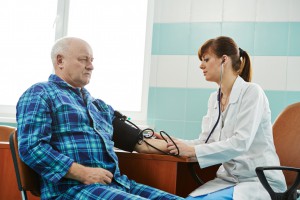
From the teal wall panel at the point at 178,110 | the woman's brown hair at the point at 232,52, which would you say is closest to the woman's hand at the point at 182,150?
the woman's brown hair at the point at 232,52

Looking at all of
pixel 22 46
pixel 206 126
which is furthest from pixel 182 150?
pixel 22 46

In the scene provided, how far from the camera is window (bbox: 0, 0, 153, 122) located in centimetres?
363

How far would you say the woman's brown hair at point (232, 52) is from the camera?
7.19 ft

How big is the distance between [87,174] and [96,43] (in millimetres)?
2338

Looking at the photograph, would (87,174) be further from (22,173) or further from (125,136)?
(125,136)

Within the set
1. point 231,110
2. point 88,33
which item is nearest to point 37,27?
point 88,33

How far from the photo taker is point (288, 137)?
7.45 feet

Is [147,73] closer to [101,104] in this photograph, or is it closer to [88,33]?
[88,33]

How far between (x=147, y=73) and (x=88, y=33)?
0.74 meters

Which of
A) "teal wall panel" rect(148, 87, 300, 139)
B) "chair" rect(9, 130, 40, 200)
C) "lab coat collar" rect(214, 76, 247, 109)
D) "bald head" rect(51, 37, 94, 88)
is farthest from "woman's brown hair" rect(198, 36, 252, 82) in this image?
"chair" rect(9, 130, 40, 200)

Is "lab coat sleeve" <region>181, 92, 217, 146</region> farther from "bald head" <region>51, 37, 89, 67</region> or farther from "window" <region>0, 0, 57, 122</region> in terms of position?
"window" <region>0, 0, 57, 122</region>

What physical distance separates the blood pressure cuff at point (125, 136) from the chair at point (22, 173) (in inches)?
18.9

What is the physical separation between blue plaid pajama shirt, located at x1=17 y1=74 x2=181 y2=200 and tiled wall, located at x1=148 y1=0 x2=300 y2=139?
4.97 ft

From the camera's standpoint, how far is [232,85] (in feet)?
7.13
